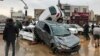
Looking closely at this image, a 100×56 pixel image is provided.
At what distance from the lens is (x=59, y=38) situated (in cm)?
2072

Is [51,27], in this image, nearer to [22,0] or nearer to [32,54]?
[32,54]

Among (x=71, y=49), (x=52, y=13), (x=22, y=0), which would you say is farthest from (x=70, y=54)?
(x=22, y=0)

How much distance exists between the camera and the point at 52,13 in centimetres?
3200

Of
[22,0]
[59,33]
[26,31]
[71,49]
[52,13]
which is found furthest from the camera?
[22,0]

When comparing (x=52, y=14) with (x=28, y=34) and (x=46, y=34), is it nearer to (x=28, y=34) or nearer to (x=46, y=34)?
(x=28, y=34)

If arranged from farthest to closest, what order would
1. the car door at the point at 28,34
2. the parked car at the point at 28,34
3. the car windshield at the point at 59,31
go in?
the car door at the point at 28,34, the parked car at the point at 28,34, the car windshield at the point at 59,31

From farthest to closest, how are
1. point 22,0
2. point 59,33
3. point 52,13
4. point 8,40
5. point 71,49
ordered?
point 22,0 < point 52,13 < point 59,33 < point 71,49 < point 8,40

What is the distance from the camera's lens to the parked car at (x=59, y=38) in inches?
784

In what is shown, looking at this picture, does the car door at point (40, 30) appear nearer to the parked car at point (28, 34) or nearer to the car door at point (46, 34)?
the car door at point (46, 34)

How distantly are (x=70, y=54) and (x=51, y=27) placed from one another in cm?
290

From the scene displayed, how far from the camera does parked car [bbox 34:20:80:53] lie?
19922 millimetres

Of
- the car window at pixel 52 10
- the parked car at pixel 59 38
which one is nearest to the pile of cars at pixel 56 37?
the parked car at pixel 59 38

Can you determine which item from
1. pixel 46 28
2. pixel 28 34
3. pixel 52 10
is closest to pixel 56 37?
pixel 46 28

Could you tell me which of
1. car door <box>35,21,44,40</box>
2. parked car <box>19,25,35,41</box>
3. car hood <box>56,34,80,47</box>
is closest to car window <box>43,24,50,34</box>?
car door <box>35,21,44,40</box>
